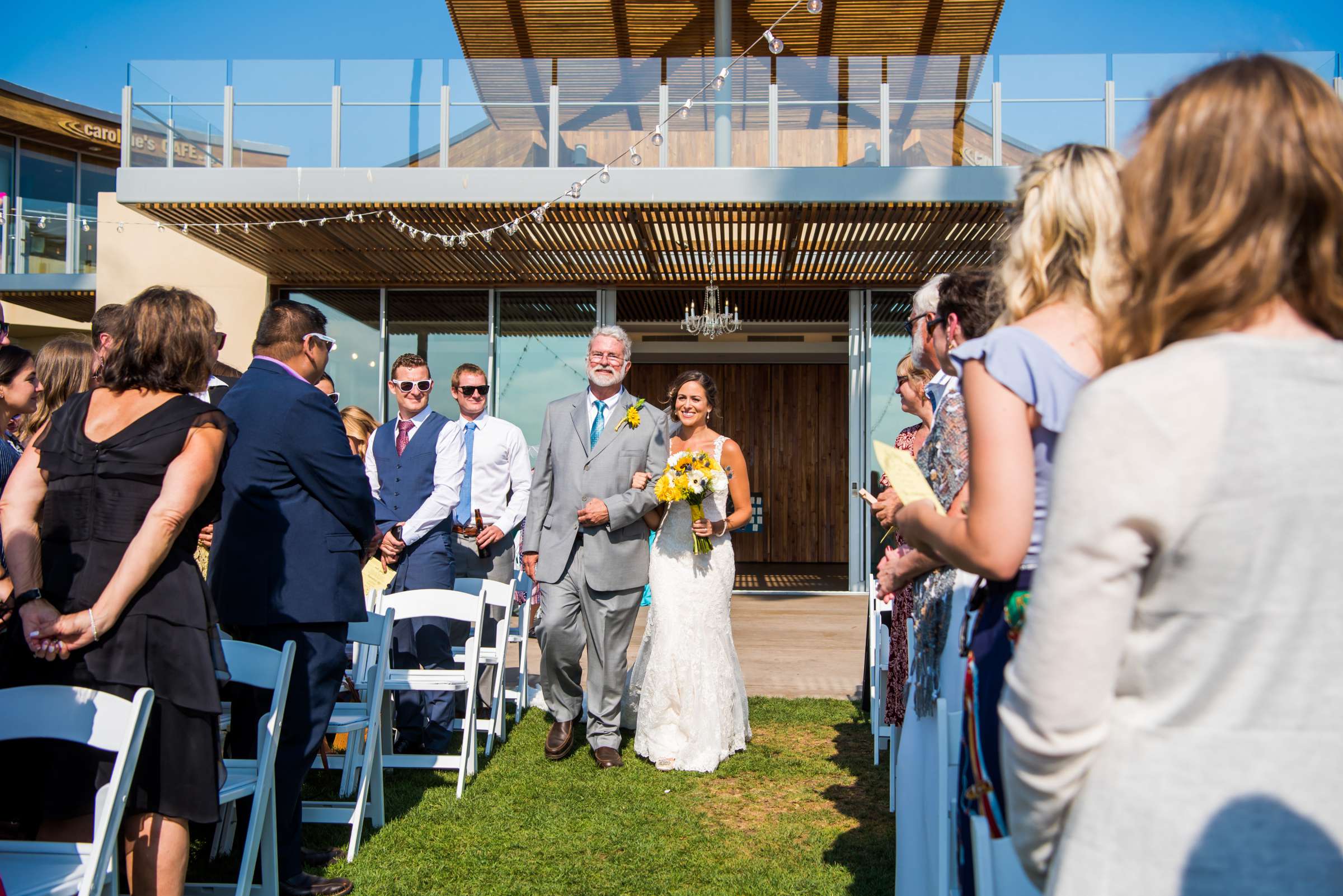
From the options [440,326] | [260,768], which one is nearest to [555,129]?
[440,326]

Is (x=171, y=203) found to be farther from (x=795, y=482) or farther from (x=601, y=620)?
(x=795, y=482)

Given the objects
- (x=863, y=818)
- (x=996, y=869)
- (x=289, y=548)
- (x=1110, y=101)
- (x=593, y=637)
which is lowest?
(x=863, y=818)

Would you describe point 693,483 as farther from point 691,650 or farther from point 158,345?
point 158,345

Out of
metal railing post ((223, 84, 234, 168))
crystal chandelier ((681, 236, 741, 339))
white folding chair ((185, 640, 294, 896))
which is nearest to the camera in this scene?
white folding chair ((185, 640, 294, 896))

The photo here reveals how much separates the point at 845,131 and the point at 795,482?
8.39 meters

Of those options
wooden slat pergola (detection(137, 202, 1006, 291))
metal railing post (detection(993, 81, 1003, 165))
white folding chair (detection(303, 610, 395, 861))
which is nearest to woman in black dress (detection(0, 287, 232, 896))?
white folding chair (detection(303, 610, 395, 861))

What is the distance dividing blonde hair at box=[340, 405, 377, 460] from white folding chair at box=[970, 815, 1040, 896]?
16.8 ft

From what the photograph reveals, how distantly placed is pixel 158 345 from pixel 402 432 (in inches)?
125

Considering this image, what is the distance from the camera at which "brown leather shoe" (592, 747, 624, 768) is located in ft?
17.3

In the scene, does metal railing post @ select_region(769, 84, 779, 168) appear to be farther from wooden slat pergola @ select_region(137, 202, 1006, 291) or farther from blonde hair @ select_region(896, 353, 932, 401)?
blonde hair @ select_region(896, 353, 932, 401)

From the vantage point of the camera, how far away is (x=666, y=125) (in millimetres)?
9562

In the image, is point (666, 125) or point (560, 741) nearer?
point (560, 741)

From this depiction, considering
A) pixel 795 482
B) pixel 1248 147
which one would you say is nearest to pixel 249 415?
pixel 1248 147

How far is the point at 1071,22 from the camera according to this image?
10172mm
